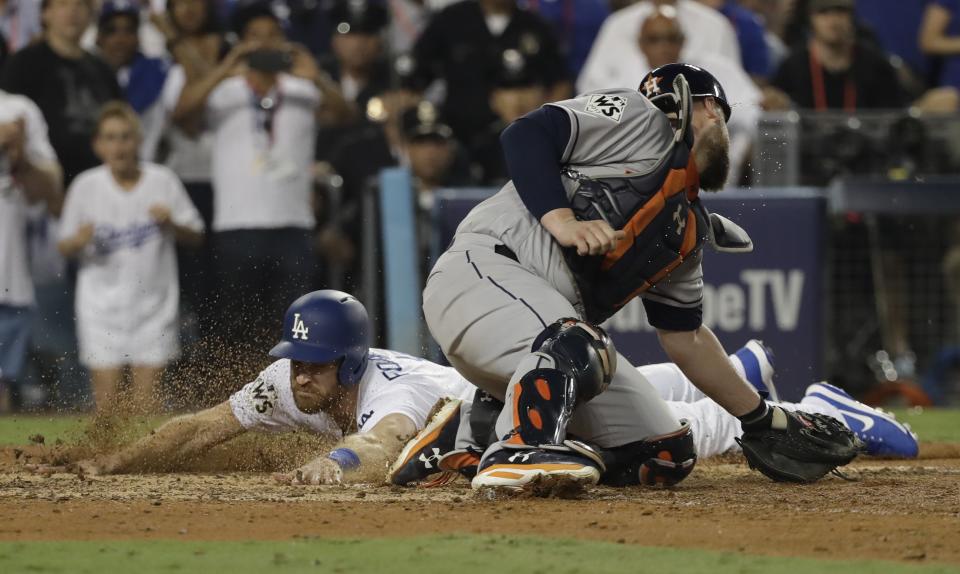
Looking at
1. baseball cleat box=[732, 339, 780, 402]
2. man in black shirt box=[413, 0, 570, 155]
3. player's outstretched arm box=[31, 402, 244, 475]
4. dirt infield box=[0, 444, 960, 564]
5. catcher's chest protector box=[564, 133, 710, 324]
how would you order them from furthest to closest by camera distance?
1. man in black shirt box=[413, 0, 570, 155]
2. baseball cleat box=[732, 339, 780, 402]
3. player's outstretched arm box=[31, 402, 244, 475]
4. catcher's chest protector box=[564, 133, 710, 324]
5. dirt infield box=[0, 444, 960, 564]

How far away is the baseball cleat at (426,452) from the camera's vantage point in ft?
19.9

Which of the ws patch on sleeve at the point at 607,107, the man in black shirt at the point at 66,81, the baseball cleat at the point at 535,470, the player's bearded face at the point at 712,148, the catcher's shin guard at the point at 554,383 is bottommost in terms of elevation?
the baseball cleat at the point at 535,470

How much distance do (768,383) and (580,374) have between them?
2378mm

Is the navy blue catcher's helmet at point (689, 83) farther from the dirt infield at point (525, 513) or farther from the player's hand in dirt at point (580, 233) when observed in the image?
the dirt infield at point (525, 513)

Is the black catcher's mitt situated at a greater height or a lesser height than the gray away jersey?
lesser

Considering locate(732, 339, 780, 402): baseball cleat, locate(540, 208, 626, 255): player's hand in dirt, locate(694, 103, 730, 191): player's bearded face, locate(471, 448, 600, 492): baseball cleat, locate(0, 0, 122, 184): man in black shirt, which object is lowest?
locate(471, 448, 600, 492): baseball cleat

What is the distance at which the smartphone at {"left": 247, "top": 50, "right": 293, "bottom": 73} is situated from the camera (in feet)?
34.7

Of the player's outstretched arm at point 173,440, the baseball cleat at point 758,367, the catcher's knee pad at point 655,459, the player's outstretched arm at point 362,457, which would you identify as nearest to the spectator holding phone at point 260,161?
the player's outstretched arm at point 173,440

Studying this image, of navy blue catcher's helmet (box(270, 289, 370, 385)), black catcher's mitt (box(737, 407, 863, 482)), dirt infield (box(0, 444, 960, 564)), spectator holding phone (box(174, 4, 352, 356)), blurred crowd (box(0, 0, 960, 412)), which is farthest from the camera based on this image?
spectator holding phone (box(174, 4, 352, 356))

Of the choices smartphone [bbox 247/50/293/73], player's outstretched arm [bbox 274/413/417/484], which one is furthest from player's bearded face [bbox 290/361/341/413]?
smartphone [bbox 247/50/293/73]

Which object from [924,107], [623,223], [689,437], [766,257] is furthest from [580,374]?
[924,107]

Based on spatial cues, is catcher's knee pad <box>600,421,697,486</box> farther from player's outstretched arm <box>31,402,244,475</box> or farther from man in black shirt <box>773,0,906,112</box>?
man in black shirt <box>773,0,906,112</box>

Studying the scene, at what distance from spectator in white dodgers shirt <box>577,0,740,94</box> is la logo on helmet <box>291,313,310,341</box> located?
5.13 m

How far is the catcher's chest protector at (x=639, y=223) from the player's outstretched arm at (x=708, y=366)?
44 centimetres
